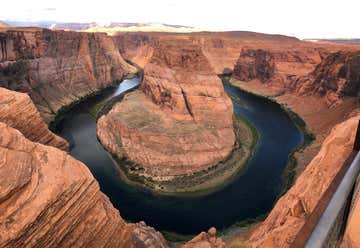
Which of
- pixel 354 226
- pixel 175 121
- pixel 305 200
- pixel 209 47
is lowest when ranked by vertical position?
pixel 209 47

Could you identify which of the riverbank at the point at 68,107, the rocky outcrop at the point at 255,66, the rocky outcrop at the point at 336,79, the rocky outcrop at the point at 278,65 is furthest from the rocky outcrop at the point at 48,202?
the rocky outcrop at the point at 255,66

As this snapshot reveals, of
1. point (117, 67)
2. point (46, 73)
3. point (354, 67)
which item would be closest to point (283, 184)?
point (354, 67)

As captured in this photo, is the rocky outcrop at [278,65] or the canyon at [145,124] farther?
the rocky outcrop at [278,65]

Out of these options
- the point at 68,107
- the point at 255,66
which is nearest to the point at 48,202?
the point at 68,107

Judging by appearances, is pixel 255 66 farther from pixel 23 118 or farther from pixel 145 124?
pixel 23 118

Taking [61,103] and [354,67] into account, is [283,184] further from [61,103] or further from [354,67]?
[61,103]

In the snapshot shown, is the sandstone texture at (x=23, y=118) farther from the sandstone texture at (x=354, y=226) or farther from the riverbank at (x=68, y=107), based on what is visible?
the riverbank at (x=68, y=107)
